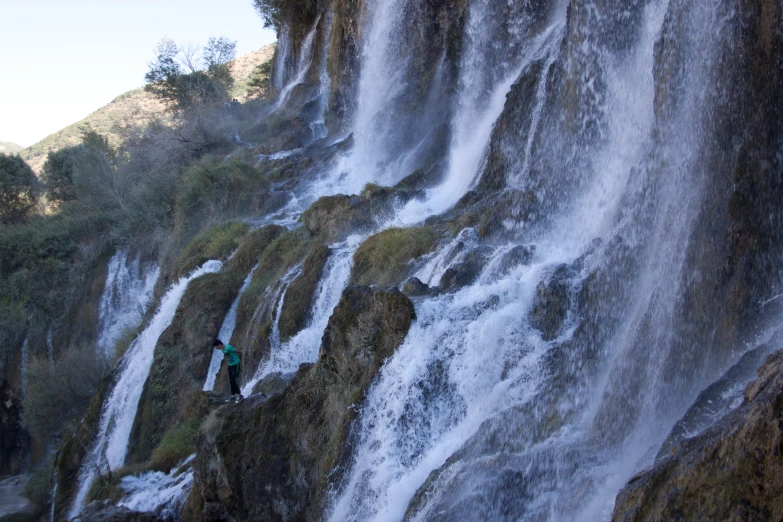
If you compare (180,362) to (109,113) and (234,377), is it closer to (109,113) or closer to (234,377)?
(234,377)

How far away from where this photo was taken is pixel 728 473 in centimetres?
399

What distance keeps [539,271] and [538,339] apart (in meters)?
1.10

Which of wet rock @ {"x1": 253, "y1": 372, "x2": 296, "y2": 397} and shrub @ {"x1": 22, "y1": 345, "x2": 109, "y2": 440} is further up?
shrub @ {"x1": 22, "y1": 345, "x2": 109, "y2": 440}

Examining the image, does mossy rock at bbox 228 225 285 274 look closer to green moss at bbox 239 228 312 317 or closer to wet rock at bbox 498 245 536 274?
green moss at bbox 239 228 312 317

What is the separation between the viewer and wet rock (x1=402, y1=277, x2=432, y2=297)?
9.45 meters

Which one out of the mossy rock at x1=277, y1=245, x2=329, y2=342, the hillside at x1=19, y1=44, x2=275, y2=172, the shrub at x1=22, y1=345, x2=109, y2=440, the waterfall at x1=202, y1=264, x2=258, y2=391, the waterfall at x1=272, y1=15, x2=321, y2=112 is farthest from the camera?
the hillside at x1=19, y1=44, x2=275, y2=172

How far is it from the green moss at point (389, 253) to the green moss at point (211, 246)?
6179 mm

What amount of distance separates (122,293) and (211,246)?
7112mm

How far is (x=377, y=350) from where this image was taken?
27.4 feet

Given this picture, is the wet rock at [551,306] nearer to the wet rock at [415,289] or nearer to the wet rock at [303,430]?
the wet rock at [303,430]

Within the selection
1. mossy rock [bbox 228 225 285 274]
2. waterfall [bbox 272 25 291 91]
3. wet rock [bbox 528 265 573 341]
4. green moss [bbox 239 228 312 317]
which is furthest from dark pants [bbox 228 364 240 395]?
waterfall [bbox 272 25 291 91]

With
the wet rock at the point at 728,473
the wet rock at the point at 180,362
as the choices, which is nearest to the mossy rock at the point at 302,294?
the wet rock at the point at 180,362

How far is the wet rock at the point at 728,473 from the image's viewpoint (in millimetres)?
3789

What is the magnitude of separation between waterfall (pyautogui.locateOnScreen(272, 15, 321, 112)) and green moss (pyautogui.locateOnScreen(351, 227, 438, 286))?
63.9ft
